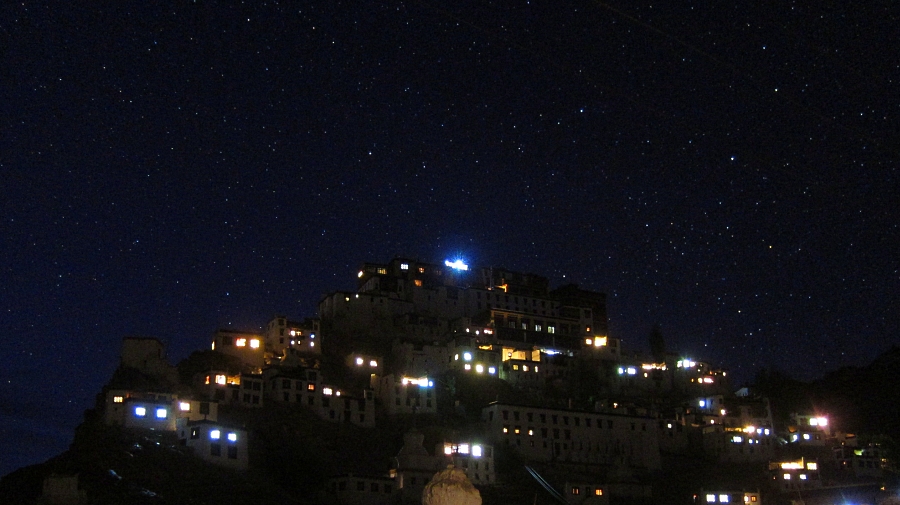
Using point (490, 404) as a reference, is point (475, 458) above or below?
below

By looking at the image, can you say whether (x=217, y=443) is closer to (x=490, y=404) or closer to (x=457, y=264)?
(x=490, y=404)

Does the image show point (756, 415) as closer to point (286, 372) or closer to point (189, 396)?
point (286, 372)

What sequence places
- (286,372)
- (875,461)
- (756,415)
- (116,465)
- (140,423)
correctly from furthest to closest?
(756,415), (875,461), (286,372), (140,423), (116,465)

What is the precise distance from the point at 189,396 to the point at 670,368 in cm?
5343

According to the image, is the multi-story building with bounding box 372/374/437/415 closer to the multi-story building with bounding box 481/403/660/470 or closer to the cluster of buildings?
the cluster of buildings

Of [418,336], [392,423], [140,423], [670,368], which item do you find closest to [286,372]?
[392,423]

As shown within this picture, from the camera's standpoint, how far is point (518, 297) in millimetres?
106062

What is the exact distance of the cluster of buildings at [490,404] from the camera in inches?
2601

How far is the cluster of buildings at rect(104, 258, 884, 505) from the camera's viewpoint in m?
66.1

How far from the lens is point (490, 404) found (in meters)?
79.2

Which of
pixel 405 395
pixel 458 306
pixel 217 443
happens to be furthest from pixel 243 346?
pixel 458 306

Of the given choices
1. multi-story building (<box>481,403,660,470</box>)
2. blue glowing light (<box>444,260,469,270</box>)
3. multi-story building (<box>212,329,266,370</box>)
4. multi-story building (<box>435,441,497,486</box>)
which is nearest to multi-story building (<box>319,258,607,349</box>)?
blue glowing light (<box>444,260,469,270</box>)

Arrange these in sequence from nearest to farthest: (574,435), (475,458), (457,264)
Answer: (475,458), (574,435), (457,264)

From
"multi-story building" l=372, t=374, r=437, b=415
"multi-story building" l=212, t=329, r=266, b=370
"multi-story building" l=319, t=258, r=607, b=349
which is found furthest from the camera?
"multi-story building" l=319, t=258, r=607, b=349
